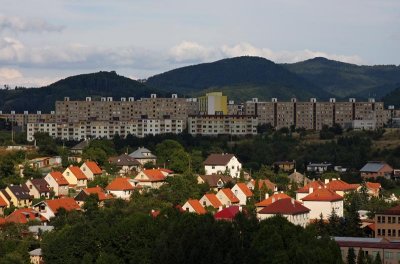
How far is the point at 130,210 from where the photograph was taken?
42.8 metres

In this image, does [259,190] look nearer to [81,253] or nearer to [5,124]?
[81,253]

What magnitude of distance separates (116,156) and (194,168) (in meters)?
6.51

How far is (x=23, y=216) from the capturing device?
44.2 meters

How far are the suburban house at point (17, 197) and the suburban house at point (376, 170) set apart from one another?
2378cm

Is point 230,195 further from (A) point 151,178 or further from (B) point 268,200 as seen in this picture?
(A) point 151,178

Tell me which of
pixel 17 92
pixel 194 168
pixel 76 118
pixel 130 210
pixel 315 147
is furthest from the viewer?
pixel 17 92

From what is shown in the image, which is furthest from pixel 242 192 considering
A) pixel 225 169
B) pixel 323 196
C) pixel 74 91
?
pixel 74 91

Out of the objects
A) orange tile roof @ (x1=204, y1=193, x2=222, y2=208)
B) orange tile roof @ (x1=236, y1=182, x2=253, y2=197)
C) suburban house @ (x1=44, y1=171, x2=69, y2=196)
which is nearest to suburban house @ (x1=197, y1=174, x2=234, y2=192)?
orange tile roof @ (x1=236, y1=182, x2=253, y2=197)

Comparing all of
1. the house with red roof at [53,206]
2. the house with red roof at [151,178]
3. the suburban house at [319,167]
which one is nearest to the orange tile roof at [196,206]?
the house with red roof at [53,206]

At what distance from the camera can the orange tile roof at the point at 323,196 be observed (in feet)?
156

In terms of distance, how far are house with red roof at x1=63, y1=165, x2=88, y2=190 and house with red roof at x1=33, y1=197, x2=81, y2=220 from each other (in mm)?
6676

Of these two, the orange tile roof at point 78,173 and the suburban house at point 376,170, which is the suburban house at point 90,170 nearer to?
the orange tile roof at point 78,173

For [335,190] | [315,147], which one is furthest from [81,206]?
[315,147]

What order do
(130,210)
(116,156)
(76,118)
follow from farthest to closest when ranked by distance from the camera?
(76,118)
(116,156)
(130,210)
